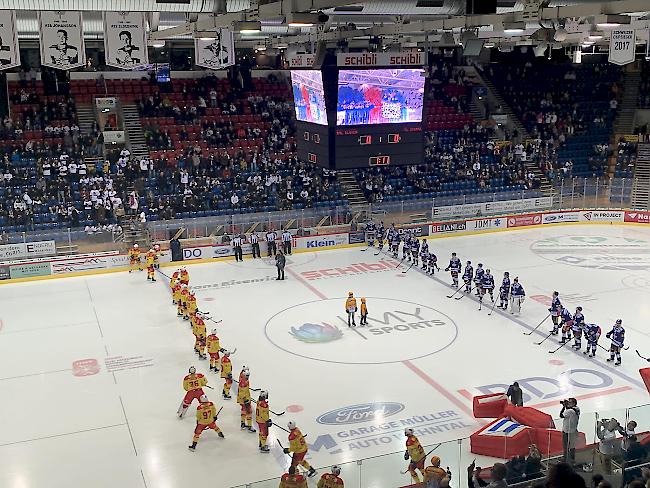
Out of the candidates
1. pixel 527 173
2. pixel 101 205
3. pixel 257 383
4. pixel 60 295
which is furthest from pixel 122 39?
pixel 527 173

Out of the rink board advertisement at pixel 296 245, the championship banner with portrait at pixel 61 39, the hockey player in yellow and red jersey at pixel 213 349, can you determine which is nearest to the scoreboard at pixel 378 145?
the rink board advertisement at pixel 296 245

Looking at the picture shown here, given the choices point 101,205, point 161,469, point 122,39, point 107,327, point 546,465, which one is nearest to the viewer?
point 546,465

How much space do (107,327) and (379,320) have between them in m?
6.43

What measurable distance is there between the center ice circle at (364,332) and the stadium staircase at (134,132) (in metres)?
13.2

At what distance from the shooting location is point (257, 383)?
14836 millimetres

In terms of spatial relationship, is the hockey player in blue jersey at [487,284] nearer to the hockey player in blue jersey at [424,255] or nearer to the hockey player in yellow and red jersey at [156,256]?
the hockey player in blue jersey at [424,255]

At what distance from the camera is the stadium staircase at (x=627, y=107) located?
36594mm

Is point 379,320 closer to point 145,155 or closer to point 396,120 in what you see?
point 396,120

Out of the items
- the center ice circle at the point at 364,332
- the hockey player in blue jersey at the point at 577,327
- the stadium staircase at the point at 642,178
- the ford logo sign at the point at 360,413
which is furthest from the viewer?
the stadium staircase at the point at 642,178

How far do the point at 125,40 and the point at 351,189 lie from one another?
1686cm

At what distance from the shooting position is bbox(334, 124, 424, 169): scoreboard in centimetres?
1975

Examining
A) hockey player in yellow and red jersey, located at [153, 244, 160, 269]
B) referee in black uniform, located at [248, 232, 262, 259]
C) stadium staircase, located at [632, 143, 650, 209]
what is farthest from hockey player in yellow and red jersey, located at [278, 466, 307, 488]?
stadium staircase, located at [632, 143, 650, 209]

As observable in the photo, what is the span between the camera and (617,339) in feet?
49.6

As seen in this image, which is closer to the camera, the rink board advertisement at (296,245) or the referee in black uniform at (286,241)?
the rink board advertisement at (296,245)
